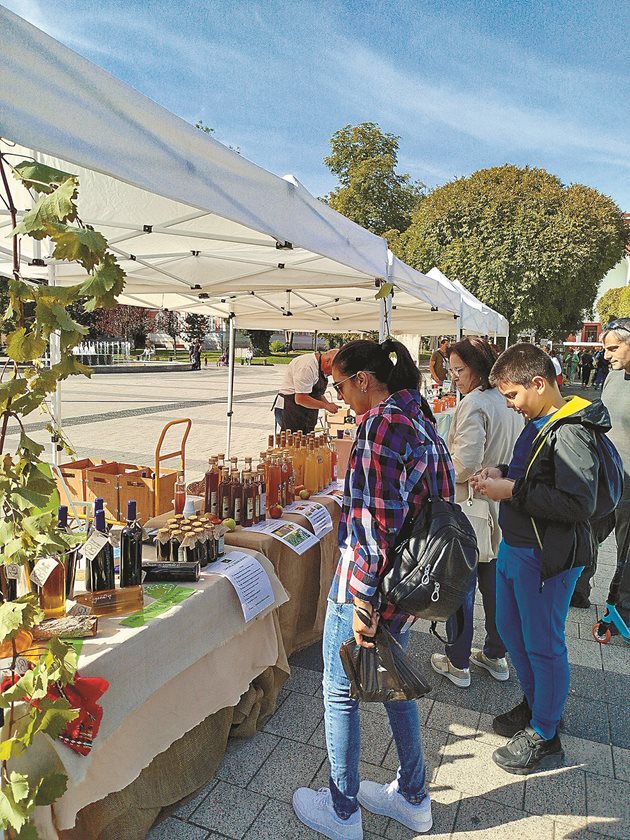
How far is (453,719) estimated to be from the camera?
2.73 metres

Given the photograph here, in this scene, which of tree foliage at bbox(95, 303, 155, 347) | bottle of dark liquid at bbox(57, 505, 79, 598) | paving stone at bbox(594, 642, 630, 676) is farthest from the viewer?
tree foliage at bbox(95, 303, 155, 347)

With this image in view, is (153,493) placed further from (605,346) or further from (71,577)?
(605,346)

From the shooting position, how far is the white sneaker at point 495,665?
10.1 ft

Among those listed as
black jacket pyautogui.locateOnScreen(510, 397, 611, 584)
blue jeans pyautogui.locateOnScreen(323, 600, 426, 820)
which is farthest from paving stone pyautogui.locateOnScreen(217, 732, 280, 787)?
black jacket pyautogui.locateOnScreen(510, 397, 611, 584)

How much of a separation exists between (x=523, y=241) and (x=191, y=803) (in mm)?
20591

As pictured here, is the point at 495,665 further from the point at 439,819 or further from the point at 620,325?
the point at 620,325

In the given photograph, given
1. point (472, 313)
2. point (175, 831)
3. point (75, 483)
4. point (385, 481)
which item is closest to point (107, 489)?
point (75, 483)

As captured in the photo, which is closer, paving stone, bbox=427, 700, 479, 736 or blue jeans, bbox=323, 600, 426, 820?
blue jeans, bbox=323, 600, 426, 820

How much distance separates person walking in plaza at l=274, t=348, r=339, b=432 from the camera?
557cm

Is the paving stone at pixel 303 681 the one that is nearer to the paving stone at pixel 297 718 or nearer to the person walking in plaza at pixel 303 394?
the paving stone at pixel 297 718

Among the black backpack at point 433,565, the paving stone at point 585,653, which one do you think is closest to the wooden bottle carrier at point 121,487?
the black backpack at point 433,565

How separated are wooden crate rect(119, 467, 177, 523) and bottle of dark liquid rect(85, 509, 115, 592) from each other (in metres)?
0.87

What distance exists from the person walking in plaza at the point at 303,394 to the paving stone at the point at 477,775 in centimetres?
336

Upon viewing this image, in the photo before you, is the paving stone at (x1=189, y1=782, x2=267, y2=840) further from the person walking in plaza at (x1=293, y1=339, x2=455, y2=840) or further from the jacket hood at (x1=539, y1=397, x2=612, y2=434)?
the jacket hood at (x1=539, y1=397, x2=612, y2=434)
